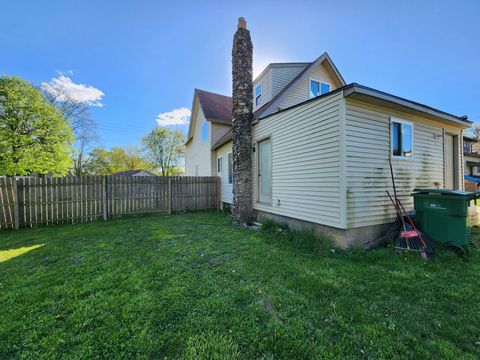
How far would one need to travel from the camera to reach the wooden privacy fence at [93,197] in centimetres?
680

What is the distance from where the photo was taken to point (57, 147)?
1451 cm

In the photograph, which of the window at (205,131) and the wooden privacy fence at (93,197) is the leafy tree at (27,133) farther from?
the window at (205,131)

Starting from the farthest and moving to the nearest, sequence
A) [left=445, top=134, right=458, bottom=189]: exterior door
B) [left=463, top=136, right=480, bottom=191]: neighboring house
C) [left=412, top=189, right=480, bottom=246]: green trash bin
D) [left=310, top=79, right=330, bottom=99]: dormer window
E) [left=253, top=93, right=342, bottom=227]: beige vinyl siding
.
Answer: [left=463, top=136, right=480, bottom=191]: neighboring house → [left=310, top=79, right=330, bottom=99]: dormer window → [left=445, top=134, right=458, bottom=189]: exterior door → [left=253, top=93, right=342, bottom=227]: beige vinyl siding → [left=412, top=189, right=480, bottom=246]: green trash bin

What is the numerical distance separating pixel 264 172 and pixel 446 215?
15.3ft

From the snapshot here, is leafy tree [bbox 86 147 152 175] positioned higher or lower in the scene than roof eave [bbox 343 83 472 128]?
higher

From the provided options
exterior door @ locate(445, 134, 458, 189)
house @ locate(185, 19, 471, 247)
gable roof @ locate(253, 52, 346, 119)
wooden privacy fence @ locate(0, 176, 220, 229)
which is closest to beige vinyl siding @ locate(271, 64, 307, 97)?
gable roof @ locate(253, 52, 346, 119)

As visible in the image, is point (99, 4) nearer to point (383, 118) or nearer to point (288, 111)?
point (288, 111)

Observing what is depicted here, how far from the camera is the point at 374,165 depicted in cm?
468

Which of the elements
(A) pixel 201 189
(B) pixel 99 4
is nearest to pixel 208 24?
(B) pixel 99 4

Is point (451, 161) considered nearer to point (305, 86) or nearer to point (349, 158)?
point (349, 158)

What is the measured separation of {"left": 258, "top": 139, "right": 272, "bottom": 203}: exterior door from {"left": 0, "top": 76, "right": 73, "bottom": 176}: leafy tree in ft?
48.4

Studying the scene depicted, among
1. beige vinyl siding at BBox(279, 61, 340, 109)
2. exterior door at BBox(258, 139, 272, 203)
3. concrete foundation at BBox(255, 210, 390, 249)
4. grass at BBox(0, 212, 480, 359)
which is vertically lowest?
grass at BBox(0, 212, 480, 359)

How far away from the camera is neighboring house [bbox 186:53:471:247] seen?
Result: 4375 mm

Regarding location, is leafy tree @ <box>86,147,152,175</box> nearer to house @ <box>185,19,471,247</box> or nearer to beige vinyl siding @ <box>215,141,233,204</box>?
beige vinyl siding @ <box>215,141,233,204</box>
